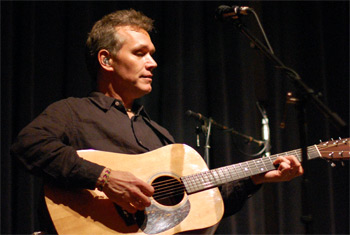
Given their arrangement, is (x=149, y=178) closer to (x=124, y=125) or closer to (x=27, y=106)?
(x=124, y=125)

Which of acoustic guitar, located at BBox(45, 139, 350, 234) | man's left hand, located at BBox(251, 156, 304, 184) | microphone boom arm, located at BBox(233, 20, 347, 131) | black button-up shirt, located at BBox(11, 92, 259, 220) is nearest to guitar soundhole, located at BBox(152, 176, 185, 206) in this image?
acoustic guitar, located at BBox(45, 139, 350, 234)

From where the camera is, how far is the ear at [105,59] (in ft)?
7.74

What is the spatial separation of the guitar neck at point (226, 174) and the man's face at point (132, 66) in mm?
672

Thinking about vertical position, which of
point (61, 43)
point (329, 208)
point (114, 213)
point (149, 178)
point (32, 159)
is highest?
point (61, 43)

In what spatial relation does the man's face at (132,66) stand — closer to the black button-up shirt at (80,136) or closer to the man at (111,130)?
the man at (111,130)

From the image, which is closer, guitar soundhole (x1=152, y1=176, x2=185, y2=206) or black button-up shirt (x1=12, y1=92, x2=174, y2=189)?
black button-up shirt (x1=12, y1=92, x2=174, y2=189)

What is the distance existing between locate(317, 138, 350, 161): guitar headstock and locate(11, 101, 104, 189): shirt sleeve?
4.16 ft

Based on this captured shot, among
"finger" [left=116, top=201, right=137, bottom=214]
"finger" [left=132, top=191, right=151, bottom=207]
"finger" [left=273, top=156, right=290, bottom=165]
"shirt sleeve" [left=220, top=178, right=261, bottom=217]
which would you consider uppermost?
"finger" [left=273, top=156, right=290, bottom=165]

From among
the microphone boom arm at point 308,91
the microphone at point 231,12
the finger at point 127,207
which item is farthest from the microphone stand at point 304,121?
the finger at point 127,207

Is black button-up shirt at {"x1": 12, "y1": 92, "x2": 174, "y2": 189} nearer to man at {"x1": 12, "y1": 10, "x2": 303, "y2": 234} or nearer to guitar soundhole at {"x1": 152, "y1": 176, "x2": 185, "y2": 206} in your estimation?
man at {"x1": 12, "y1": 10, "x2": 303, "y2": 234}

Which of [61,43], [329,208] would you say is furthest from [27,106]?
[329,208]

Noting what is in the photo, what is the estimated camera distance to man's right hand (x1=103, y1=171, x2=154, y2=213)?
66.9 inches

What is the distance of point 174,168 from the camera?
6.52 feet

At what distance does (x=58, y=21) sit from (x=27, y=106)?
0.81 metres
